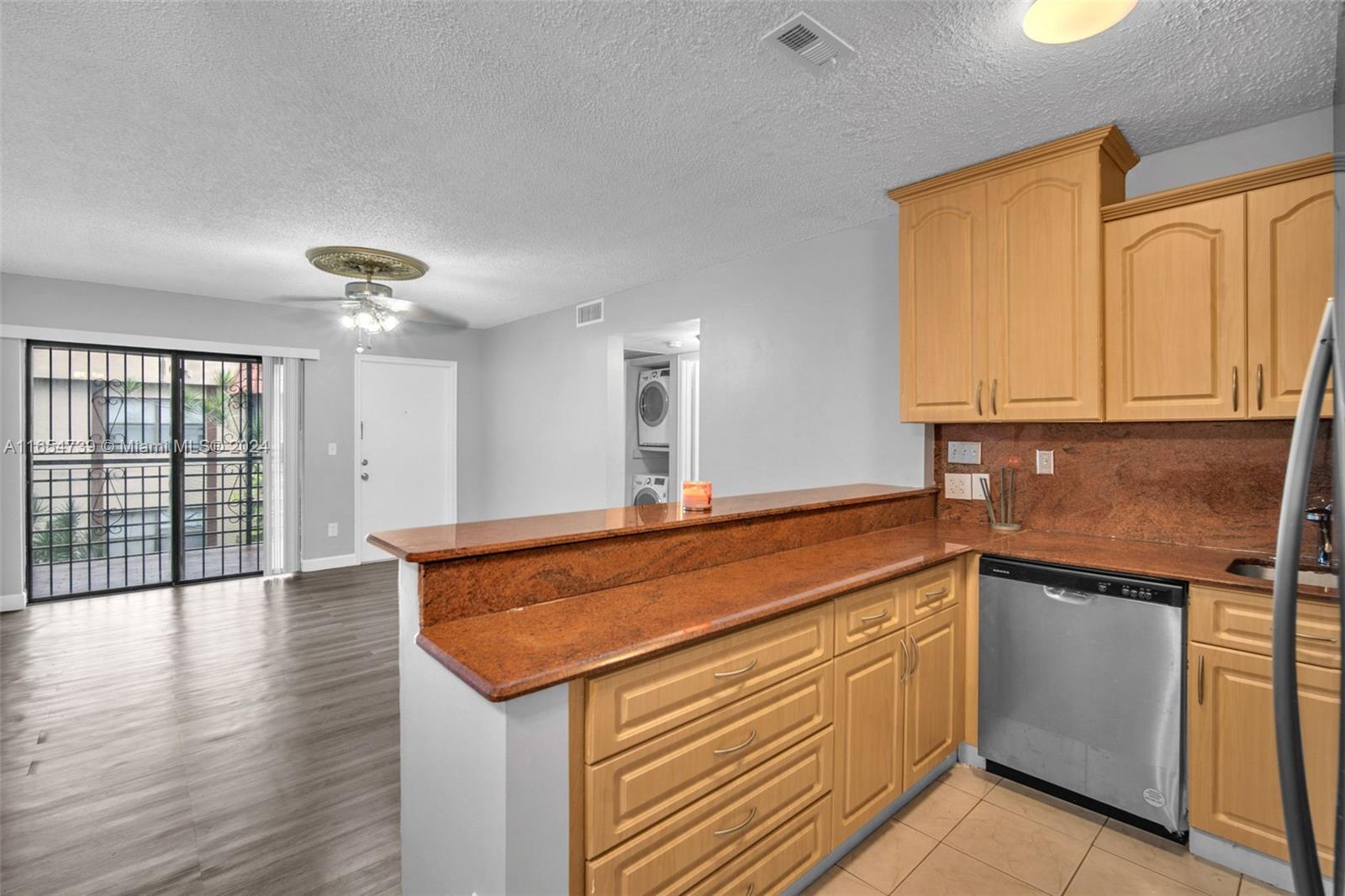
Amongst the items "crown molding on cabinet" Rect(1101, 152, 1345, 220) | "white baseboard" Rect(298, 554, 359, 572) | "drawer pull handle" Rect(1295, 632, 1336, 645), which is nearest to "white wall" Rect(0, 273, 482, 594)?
"white baseboard" Rect(298, 554, 359, 572)

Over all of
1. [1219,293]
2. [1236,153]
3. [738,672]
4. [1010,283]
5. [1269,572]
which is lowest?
[738,672]

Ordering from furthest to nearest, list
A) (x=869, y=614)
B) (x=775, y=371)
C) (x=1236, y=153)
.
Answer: (x=775, y=371) → (x=1236, y=153) → (x=869, y=614)

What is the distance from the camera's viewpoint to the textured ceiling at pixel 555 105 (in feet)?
5.58

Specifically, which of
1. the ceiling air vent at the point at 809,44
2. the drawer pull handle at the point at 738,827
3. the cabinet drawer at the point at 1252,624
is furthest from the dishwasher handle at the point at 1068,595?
the ceiling air vent at the point at 809,44

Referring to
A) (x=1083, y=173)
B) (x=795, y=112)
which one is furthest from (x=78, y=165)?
(x=1083, y=173)

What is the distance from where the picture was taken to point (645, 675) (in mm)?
1324

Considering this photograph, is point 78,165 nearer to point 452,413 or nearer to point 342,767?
point 342,767

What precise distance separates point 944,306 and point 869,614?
147 cm

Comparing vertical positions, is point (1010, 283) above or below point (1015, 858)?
above

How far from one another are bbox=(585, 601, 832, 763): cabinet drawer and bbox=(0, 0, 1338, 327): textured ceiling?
64.5 inches

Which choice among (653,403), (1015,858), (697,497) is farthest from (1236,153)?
(653,403)

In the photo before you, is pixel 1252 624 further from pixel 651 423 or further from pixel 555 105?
pixel 651 423

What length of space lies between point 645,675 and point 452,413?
5655 millimetres

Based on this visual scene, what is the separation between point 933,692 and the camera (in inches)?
87.2
